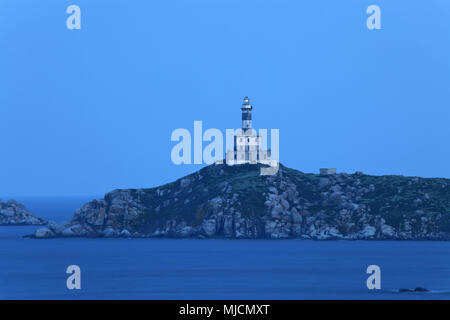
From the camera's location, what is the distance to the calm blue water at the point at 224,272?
12875 centimetres

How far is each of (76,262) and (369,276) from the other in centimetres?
5444

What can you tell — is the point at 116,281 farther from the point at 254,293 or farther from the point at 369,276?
the point at 369,276

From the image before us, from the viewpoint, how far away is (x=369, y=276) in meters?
148

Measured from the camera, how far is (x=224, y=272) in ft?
517

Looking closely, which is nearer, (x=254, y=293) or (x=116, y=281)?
(x=254, y=293)

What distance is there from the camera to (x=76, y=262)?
17362 cm

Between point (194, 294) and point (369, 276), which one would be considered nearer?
point (194, 294)

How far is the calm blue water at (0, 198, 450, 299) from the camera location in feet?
422

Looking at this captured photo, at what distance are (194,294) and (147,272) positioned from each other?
1196 inches

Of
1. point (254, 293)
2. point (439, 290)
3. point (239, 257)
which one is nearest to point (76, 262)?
point (239, 257)
